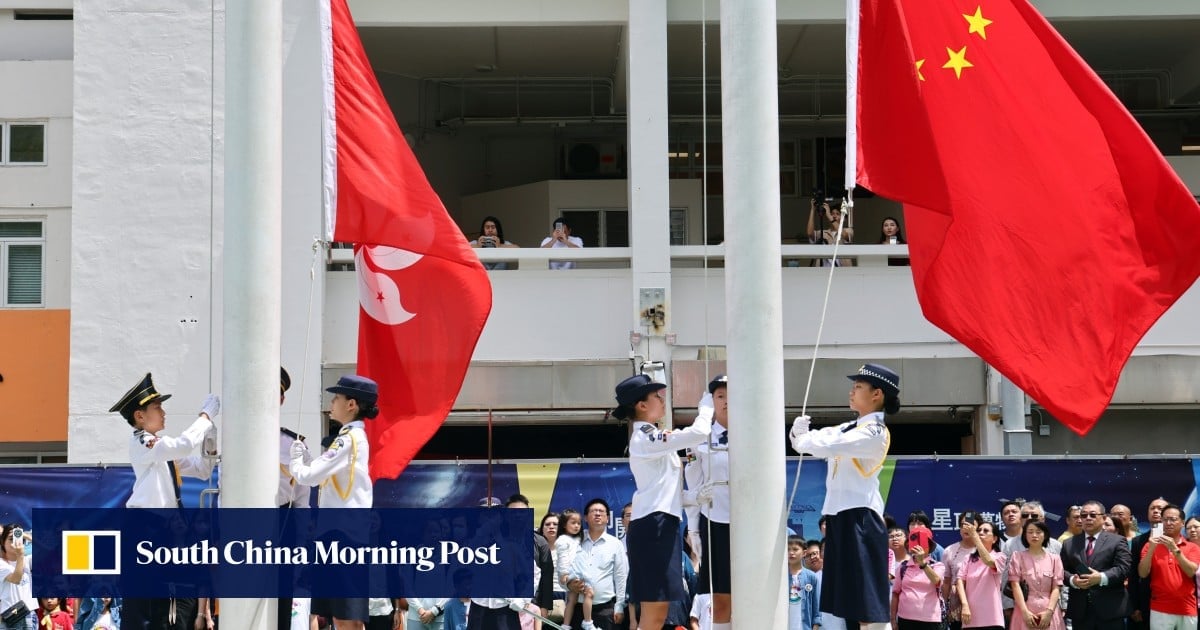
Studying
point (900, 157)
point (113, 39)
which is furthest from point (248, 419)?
point (113, 39)

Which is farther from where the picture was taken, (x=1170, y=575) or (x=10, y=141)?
(x=10, y=141)

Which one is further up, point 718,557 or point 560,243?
point 560,243

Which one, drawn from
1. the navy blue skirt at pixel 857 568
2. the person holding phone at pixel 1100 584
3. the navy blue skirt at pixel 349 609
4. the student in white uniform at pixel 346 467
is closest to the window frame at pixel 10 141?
the student in white uniform at pixel 346 467

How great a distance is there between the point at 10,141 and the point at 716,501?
12.1 m

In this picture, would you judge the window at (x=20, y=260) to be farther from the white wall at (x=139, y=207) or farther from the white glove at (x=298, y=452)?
the white glove at (x=298, y=452)

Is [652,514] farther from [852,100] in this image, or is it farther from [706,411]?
[852,100]

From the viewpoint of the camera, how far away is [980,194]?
9.02 m

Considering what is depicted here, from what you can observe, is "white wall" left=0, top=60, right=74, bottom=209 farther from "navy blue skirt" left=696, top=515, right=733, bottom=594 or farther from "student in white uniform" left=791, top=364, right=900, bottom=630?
"student in white uniform" left=791, top=364, right=900, bottom=630

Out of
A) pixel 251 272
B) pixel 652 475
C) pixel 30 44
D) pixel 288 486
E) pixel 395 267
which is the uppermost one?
pixel 30 44

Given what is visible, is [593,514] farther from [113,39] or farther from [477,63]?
[477,63]

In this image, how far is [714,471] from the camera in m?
9.87

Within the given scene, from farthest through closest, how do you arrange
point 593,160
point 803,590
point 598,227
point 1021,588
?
point 593,160 < point 598,227 < point 803,590 < point 1021,588

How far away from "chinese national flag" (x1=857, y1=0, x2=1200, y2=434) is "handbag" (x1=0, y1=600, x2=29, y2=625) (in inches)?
296

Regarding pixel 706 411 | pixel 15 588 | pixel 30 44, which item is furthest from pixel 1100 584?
pixel 30 44
